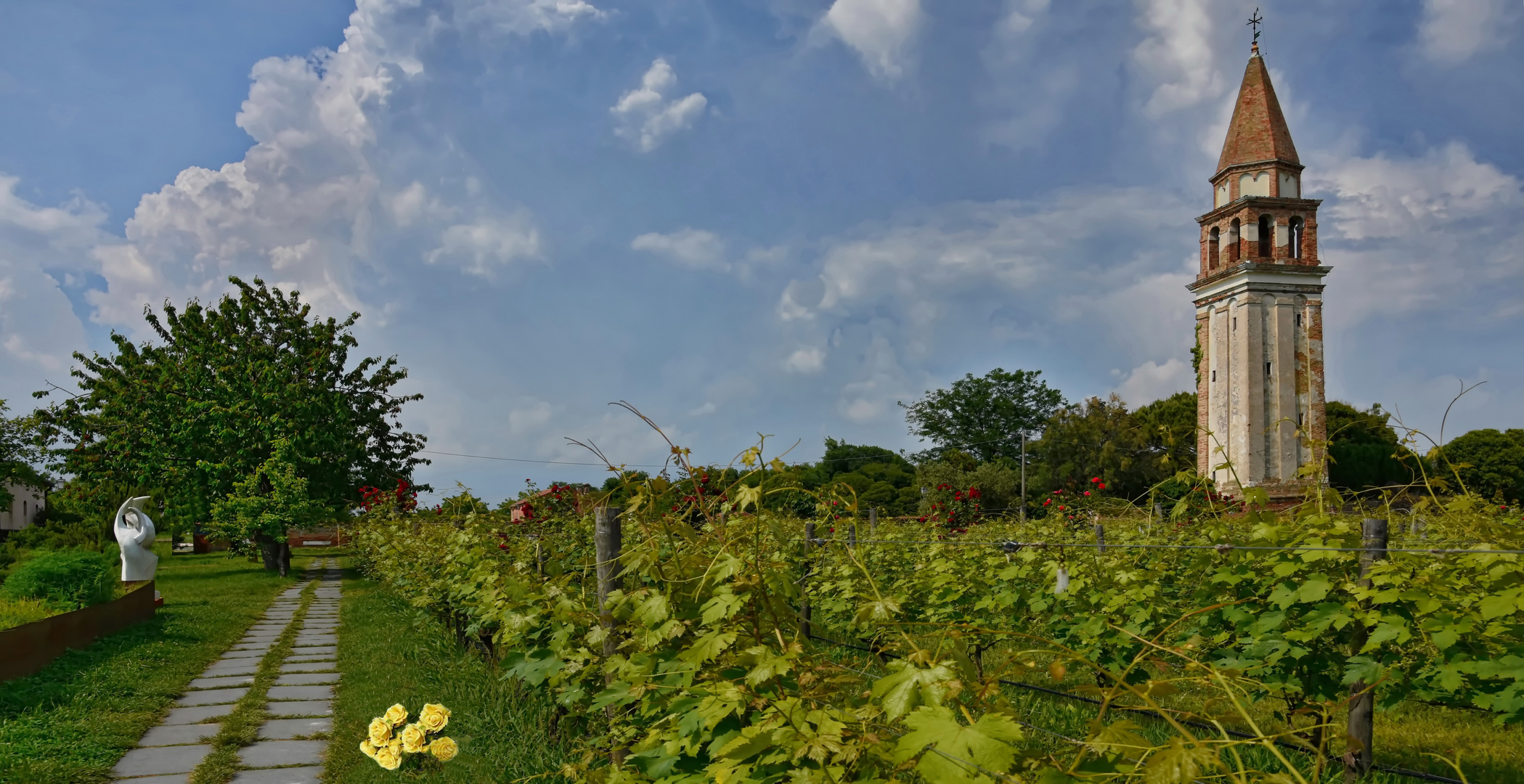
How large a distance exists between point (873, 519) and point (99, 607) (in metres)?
7.49

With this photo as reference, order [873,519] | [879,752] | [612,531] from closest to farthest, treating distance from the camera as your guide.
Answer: [879,752] → [612,531] → [873,519]

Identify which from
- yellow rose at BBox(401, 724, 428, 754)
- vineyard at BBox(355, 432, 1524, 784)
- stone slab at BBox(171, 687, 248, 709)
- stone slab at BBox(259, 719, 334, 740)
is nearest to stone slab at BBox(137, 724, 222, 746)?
stone slab at BBox(259, 719, 334, 740)

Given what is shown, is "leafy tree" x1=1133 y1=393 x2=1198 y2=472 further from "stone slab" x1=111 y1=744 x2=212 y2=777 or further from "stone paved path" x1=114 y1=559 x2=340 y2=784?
"stone slab" x1=111 y1=744 x2=212 y2=777

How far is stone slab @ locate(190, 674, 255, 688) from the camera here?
6.71 meters

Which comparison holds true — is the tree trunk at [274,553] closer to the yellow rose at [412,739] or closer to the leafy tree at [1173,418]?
the yellow rose at [412,739]

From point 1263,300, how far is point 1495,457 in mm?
19860

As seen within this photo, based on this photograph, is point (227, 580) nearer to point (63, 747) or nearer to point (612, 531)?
point (63, 747)

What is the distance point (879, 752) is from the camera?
5.78 feet

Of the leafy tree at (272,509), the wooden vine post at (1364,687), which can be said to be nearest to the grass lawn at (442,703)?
the wooden vine post at (1364,687)

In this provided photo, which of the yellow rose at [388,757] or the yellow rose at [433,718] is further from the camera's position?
the yellow rose at [433,718]

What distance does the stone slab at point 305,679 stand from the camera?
6.73 meters

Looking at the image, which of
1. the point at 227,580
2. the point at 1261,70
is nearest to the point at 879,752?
the point at 227,580

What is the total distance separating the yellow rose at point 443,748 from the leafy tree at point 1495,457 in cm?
4698

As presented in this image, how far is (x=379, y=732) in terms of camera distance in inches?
164
